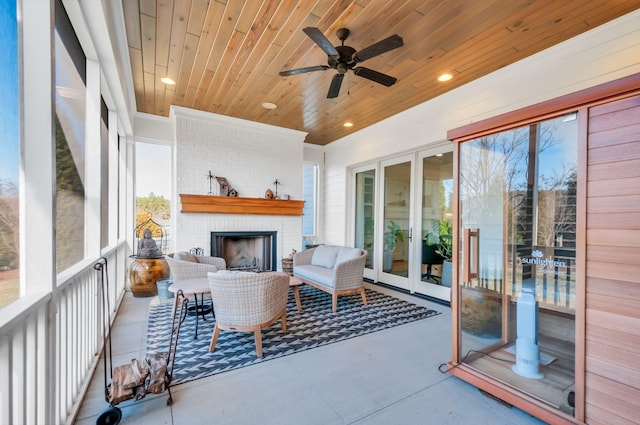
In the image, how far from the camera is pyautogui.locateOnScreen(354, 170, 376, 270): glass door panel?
5622 millimetres

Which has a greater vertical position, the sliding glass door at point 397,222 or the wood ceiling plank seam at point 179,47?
the wood ceiling plank seam at point 179,47

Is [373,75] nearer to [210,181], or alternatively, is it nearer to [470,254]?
[470,254]

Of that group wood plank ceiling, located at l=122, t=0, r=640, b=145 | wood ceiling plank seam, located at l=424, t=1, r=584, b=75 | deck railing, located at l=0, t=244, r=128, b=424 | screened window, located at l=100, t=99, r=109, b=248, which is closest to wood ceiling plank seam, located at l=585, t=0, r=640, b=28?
wood plank ceiling, located at l=122, t=0, r=640, b=145

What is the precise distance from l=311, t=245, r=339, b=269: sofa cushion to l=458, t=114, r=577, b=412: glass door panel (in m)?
2.37

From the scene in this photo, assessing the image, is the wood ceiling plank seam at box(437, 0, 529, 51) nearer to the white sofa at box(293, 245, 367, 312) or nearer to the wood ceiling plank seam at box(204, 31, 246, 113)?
the wood ceiling plank seam at box(204, 31, 246, 113)

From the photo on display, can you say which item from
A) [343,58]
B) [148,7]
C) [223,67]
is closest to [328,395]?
[343,58]

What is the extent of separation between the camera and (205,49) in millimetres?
2932

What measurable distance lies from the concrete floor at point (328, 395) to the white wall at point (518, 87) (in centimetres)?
281

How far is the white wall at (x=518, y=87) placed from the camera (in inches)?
95.5

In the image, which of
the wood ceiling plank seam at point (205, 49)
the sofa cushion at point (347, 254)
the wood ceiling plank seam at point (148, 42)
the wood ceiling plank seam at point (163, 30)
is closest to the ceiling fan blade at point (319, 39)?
the wood ceiling plank seam at point (205, 49)

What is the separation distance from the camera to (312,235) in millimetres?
6543

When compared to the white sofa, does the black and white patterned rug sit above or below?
below

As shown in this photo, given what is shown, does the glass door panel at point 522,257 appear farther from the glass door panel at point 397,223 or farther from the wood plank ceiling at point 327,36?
the glass door panel at point 397,223

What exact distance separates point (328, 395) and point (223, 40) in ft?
10.8
